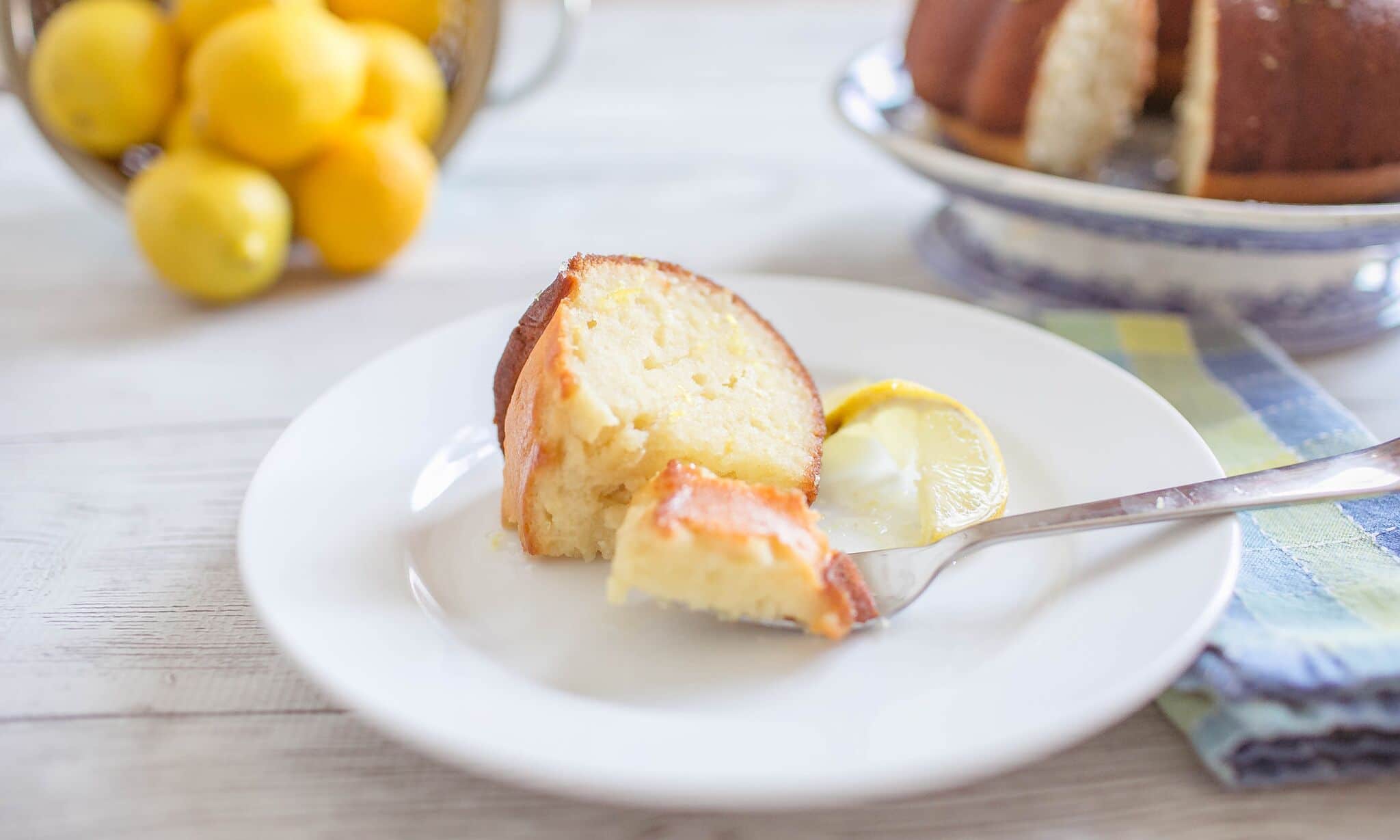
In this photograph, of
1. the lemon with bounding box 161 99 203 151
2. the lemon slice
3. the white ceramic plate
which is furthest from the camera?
the lemon with bounding box 161 99 203 151

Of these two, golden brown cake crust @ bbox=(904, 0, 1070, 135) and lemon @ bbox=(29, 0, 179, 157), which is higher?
golden brown cake crust @ bbox=(904, 0, 1070, 135)

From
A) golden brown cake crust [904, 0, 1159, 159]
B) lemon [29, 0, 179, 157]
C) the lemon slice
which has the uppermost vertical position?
golden brown cake crust [904, 0, 1159, 159]

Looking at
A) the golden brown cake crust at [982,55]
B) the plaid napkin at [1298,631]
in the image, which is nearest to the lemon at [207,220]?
the golden brown cake crust at [982,55]

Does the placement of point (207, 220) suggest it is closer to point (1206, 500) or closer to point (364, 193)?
point (364, 193)

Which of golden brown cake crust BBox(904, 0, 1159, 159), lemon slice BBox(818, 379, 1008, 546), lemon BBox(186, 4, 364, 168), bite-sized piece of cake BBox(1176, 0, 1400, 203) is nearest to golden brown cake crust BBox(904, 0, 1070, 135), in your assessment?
golden brown cake crust BBox(904, 0, 1159, 159)

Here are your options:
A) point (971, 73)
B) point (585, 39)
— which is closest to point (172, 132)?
point (971, 73)

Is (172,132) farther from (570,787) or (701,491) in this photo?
(570,787)

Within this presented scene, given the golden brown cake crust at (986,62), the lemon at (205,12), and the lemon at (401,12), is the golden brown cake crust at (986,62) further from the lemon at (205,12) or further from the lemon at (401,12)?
the lemon at (205,12)

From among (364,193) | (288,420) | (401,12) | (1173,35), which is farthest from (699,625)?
(1173,35)

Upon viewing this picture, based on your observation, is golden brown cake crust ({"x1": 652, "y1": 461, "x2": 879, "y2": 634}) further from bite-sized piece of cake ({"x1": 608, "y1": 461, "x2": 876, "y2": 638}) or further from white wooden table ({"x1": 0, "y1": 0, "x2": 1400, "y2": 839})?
white wooden table ({"x1": 0, "y1": 0, "x2": 1400, "y2": 839})
